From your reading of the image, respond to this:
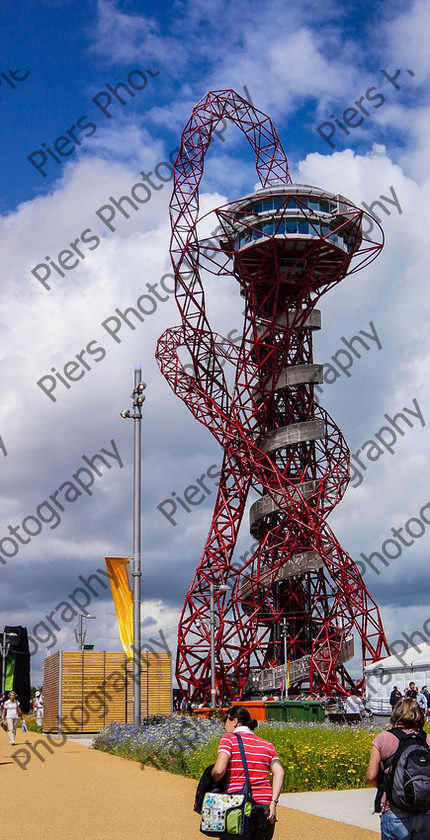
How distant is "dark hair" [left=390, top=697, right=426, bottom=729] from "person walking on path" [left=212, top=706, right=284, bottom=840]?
1.03 metres

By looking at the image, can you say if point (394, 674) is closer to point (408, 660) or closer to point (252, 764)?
point (408, 660)

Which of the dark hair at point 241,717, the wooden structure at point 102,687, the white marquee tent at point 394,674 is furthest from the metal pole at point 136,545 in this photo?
the white marquee tent at point 394,674

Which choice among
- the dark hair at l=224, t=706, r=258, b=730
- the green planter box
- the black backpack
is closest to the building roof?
the green planter box

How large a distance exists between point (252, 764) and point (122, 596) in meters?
18.3

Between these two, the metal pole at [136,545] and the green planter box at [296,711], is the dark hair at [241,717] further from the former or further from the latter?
the green planter box at [296,711]

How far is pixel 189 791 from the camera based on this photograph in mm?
16594

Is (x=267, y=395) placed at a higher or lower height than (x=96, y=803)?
higher

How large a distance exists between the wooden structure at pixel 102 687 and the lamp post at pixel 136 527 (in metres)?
9.08

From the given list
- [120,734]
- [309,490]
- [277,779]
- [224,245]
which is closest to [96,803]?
[277,779]

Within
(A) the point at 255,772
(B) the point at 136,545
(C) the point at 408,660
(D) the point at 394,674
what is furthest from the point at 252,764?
(D) the point at 394,674

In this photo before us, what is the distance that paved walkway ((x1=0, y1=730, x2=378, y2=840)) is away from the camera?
40.9ft

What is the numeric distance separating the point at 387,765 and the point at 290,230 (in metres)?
44.1

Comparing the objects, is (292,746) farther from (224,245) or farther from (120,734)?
(224,245)

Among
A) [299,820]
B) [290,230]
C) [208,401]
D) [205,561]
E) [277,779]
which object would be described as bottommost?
[299,820]
